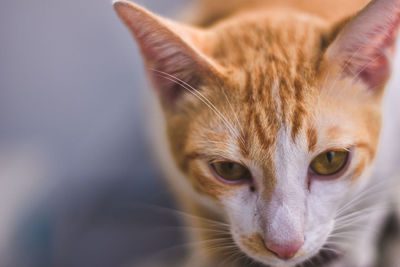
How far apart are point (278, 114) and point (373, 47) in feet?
0.92

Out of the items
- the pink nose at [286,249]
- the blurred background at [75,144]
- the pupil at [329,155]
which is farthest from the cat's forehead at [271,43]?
the blurred background at [75,144]

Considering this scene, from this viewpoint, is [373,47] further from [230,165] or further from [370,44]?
[230,165]

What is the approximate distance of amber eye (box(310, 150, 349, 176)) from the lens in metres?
0.99

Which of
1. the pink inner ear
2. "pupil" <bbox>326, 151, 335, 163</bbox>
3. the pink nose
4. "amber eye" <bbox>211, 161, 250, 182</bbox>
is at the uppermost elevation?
the pink inner ear

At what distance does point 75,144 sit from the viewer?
6.09 feet

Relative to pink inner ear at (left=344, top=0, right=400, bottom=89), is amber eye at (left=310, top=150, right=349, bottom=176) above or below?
below

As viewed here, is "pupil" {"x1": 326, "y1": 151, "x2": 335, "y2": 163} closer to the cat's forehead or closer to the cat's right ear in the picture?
the cat's forehead

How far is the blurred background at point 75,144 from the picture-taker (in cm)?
167

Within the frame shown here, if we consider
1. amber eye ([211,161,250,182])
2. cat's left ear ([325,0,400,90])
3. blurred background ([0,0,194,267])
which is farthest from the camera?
blurred background ([0,0,194,267])

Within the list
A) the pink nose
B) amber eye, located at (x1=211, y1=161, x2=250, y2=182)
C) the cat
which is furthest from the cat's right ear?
the pink nose

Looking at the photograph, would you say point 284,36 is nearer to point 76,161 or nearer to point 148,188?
point 148,188

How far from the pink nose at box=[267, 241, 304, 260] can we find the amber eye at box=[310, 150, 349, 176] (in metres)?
0.18

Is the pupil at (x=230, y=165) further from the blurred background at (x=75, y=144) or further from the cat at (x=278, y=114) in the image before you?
the blurred background at (x=75, y=144)

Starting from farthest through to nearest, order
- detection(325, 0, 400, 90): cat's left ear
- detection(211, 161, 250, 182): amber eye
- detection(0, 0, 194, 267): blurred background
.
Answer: detection(0, 0, 194, 267): blurred background, detection(211, 161, 250, 182): amber eye, detection(325, 0, 400, 90): cat's left ear
